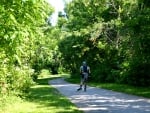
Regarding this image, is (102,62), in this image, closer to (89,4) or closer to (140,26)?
(89,4)

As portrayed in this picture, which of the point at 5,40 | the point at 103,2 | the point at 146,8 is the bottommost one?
the point at 5,40

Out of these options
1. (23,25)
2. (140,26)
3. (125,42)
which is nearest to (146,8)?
(140,26)

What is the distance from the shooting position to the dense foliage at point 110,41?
26.8 m

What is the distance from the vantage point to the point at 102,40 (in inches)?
1604

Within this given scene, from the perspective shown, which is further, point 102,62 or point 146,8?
point 102,62

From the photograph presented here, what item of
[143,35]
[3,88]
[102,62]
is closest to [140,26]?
[143,35]

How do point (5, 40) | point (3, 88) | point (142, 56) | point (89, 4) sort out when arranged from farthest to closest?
point (89, 4) < point (142, 56) < point (3, 88) < point (5, 40)

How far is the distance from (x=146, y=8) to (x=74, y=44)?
2212 centimetres

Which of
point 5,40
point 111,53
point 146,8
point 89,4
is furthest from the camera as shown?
point 89,4

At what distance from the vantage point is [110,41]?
3950cm

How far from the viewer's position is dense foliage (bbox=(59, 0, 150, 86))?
87.9 ft

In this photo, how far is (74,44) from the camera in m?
45.2

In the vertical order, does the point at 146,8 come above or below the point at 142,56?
above

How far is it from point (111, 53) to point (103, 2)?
5.91 meters
